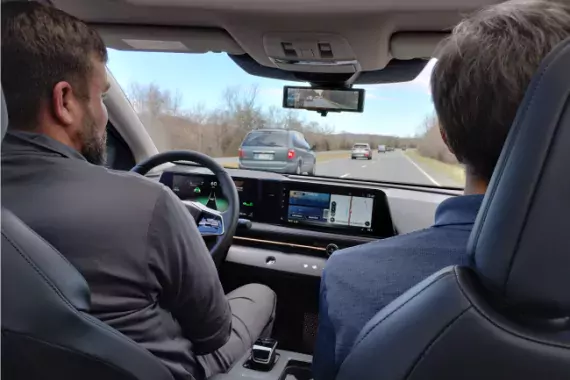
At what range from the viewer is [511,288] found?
704 mm

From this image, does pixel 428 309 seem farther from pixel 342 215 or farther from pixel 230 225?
pixel 342 215

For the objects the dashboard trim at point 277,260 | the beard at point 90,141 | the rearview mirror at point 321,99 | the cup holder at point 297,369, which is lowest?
the cup holder at point 297,369

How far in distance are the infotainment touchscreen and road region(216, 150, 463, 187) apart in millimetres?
370

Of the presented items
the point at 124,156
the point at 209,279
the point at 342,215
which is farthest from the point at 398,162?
the point at 209,279

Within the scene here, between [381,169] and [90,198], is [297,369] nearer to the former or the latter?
[90,198]

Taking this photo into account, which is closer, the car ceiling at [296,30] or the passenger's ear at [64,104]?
the passenger's ear at [64,104]

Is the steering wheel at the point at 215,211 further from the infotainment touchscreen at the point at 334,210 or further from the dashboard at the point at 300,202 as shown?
the infotainment touchscreen at the point at 334,210

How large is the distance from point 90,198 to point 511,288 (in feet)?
3.00

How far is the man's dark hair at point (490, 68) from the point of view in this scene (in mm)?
889

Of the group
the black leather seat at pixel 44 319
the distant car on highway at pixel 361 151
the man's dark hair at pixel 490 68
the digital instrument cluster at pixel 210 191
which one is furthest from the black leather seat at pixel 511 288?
the distant car on highway at pixel 361 151

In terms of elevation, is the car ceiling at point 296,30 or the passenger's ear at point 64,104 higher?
the car ceiling at point 296,30

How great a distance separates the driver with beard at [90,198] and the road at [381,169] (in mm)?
1620

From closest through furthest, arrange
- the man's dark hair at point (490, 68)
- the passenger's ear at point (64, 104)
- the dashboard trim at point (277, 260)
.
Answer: the man's dark hair at point (490, 68) → the passenger's ear at point (64, 104) → the dashboard trim at point (277, 260)

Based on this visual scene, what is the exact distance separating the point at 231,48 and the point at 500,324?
8.27 ft
